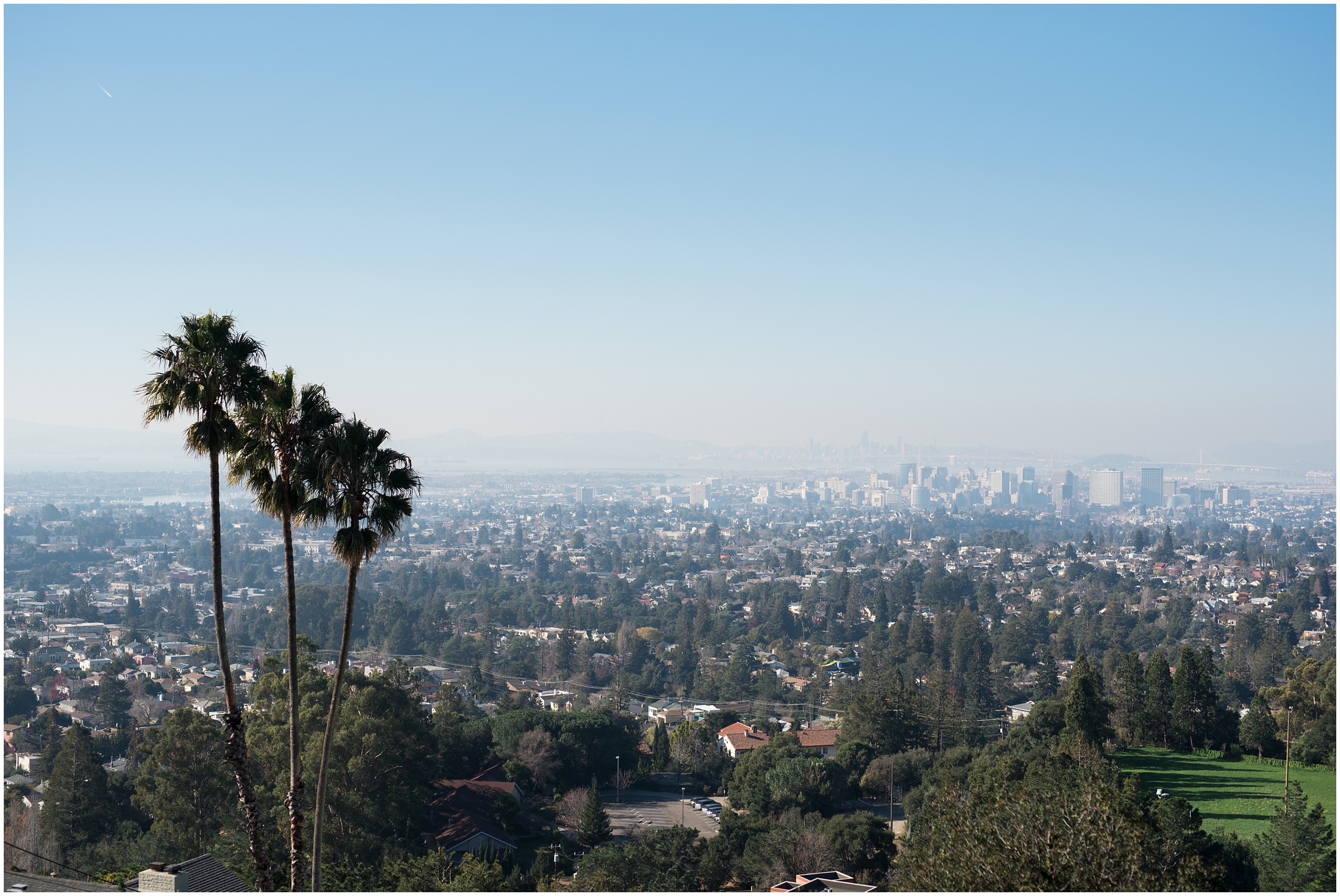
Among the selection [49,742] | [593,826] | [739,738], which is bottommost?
[739,738]

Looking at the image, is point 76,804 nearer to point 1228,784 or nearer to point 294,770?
point 294,770

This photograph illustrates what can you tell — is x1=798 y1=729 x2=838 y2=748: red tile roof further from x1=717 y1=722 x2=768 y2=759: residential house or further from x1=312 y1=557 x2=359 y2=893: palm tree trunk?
x1=312 y1=557 x2=359 y2=893: palm tree trunk

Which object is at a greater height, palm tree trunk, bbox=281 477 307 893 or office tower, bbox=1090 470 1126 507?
palm tree trunk, bbox=281 477 307 893

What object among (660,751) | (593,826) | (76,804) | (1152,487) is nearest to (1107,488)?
(1152,487)

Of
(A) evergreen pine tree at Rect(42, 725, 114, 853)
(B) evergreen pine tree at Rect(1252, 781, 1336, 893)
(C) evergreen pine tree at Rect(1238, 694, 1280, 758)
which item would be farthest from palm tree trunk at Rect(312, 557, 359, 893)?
(C) evergreen pine tree at Rect(1238, 694, 1280, 758)

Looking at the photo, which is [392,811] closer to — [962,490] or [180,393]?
[180,393]

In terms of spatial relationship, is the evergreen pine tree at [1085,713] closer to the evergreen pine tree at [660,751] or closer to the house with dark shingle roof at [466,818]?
the evergreen pine tree at [660,751]
